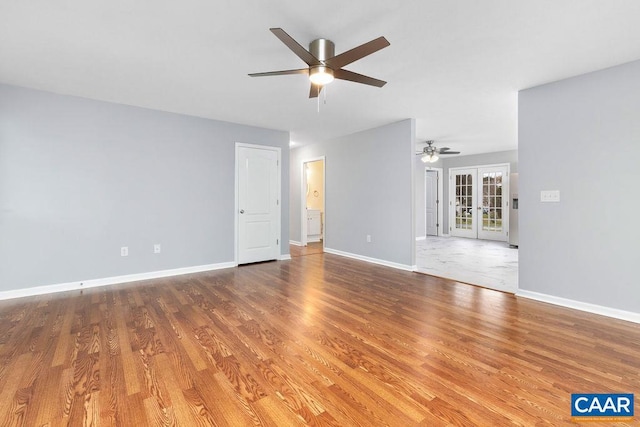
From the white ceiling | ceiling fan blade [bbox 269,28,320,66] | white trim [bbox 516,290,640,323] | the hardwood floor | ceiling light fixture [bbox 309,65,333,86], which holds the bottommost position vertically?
the hardwood floor

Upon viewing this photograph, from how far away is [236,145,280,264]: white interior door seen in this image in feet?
16.7

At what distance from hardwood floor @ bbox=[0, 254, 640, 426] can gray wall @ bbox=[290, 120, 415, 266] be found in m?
1.75

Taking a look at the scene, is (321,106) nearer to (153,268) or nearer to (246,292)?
(246,292)

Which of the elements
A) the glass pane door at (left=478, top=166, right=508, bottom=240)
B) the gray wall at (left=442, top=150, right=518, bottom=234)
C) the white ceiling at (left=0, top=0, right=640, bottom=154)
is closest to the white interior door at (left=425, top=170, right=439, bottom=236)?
the gray wall at (left=442, top=150, right=518, bottom=234)

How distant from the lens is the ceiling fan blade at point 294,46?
1.90 m

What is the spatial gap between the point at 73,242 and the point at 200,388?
3245 mm

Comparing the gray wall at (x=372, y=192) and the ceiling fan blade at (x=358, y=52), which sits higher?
the ceiling fan blade at (x=358, y=52)

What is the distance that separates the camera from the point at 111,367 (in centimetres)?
196

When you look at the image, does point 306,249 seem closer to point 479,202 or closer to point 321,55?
point 321,55

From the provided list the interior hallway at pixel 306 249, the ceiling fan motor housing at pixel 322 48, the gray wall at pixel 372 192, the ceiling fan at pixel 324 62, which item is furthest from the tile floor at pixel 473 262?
the ceiling fan motor housing at pixel 322 48

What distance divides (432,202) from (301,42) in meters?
7.95

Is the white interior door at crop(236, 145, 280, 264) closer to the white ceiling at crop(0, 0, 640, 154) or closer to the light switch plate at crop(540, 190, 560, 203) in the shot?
the white ceiling at crop(0, 0, 640, 154)

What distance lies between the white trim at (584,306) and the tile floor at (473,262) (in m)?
0.26

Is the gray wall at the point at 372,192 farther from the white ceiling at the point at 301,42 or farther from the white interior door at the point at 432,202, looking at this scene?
the white interior door at the point at 432,202
